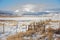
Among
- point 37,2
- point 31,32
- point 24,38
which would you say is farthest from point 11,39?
point 37,2

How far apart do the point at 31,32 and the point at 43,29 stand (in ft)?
0.58

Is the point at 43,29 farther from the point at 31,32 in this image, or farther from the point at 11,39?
the point at 11,39

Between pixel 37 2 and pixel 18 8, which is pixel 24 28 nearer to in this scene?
pixel 18 8

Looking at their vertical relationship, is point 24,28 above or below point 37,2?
below

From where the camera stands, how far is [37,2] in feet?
5.26

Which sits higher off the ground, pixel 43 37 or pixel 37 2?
pixel 37 2

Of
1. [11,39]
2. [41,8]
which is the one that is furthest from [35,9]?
[11,39]

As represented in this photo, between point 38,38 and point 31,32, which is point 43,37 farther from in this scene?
point 31,32

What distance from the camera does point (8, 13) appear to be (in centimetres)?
160

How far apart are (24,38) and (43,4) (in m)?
0.57

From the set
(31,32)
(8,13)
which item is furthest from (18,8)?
(31,32)

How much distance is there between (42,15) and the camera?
5.19ft

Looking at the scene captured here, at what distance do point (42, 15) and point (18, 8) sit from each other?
1.22 ft

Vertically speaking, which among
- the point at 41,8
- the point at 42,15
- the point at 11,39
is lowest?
the point at 11,39
